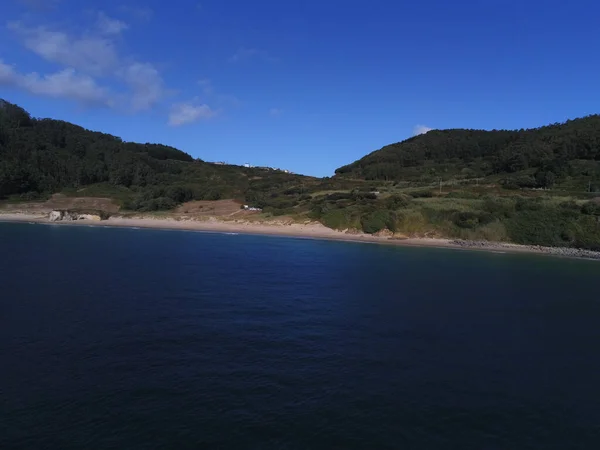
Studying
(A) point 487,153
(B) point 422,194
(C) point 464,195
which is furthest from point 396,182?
(A) point 487,153

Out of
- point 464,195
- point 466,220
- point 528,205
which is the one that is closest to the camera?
point 466,220

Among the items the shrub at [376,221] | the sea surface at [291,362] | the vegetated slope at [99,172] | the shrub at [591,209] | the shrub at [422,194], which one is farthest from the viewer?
the vegetated slope at [99,172]

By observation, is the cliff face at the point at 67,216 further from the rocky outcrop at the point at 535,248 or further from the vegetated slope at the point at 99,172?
the rocky outcrop at the point at 535,248

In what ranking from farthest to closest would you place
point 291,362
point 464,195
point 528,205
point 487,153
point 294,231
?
point 487,153 → point 464,195 → point 294,231 → point 528,205 → point 291,362

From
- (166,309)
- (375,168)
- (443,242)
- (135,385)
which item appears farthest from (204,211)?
(135,385)

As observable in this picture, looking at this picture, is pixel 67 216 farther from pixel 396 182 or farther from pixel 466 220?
pixel 466 220

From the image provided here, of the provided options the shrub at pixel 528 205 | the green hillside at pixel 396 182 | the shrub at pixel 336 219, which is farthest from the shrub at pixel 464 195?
the shrub at pixel 336 219
